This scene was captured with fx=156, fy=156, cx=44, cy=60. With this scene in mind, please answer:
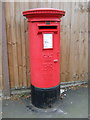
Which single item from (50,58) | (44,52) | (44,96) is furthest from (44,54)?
(44,96)

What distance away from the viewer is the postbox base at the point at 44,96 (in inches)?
122

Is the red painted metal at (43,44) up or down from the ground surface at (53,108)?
up

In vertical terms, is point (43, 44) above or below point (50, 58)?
above

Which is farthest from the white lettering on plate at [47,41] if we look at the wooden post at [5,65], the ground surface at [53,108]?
the ground surface at [53,108]

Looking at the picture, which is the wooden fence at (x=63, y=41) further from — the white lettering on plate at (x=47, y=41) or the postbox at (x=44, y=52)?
the white lettering on plate at (x=47, y=41)

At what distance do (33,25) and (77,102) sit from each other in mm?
1962

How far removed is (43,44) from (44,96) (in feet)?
3.43

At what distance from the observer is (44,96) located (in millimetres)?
3121

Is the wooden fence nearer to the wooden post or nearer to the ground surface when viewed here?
the wooden post

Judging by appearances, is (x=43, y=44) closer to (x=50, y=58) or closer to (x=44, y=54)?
(x=44, y=54)

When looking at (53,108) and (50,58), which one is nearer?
(50,58)

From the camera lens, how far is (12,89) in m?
3.78

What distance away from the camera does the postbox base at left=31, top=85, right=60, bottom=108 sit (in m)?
3.11

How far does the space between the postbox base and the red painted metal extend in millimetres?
95
